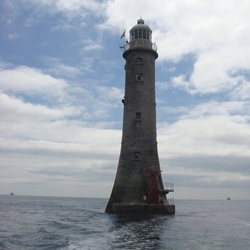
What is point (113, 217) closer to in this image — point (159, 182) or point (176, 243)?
point (159, 182)

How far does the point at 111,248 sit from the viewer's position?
1681 cm

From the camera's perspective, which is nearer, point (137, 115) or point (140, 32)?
point (137, 115)

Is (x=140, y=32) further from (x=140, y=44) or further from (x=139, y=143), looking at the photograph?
(x=139, y=143)

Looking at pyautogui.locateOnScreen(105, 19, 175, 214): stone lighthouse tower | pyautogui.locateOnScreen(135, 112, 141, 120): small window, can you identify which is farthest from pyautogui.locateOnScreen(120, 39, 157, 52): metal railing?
pyautogui.locateOnScreen(135, 112, 141, 120): small window

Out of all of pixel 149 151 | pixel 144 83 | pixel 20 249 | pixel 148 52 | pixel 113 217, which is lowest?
pixel 20 249

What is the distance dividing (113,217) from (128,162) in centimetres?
547

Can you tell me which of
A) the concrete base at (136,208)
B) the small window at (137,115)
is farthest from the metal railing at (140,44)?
the concrete base at (136,208)

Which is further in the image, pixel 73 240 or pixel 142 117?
pixel 142 117

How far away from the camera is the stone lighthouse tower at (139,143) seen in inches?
1203

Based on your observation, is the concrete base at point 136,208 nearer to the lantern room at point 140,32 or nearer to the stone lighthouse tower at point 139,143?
the stone lighthouse tower at point 139,143

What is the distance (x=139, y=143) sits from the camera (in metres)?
32.4

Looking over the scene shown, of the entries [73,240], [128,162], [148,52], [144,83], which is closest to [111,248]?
[73,240]

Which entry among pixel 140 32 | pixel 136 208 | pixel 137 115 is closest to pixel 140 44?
pixel 140 32

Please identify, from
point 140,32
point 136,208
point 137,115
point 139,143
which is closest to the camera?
point 136,208
